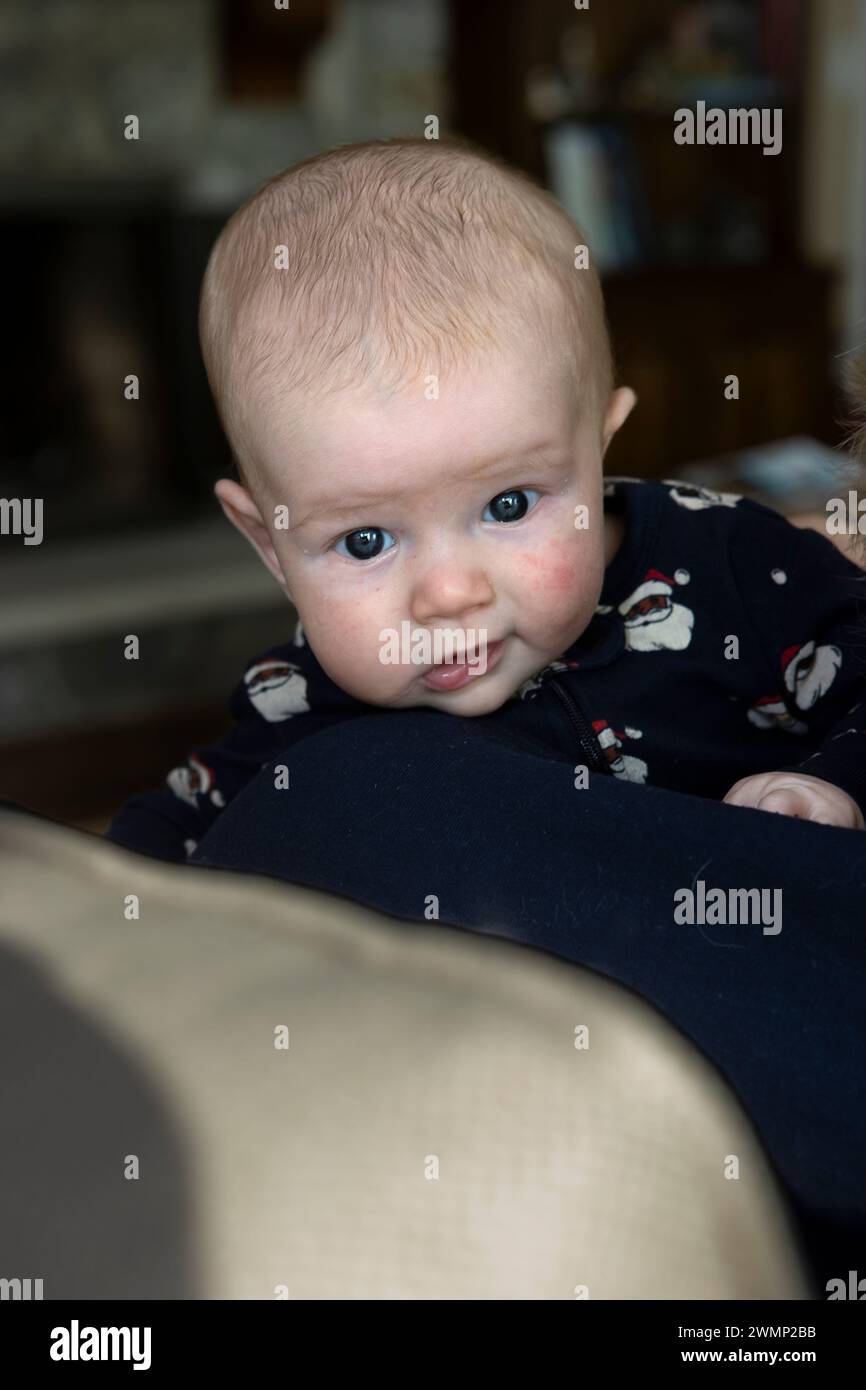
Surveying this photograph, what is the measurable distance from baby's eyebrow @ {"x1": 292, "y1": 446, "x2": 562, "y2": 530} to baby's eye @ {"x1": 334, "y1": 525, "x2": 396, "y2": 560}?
0.02m

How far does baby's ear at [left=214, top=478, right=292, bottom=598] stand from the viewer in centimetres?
98

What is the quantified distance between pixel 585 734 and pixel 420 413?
8.6 inches

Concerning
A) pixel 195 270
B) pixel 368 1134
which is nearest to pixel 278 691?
pixel 368 1134

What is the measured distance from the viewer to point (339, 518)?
836 mm

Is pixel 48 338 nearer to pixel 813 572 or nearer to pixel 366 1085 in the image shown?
pixel 813 572

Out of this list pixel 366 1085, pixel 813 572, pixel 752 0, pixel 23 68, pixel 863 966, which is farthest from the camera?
pixel 752 0

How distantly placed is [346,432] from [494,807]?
37 cm

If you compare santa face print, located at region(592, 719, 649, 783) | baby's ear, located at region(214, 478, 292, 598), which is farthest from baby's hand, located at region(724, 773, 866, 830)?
baby's ear, located at region(214, 478, 292, 598)

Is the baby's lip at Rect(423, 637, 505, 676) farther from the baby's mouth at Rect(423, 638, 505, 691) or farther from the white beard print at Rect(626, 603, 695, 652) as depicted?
the white beard print at Rect(626, 603, 695, 652)

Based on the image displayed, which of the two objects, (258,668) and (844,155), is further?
(844,155)

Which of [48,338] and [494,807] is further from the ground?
[48,338]

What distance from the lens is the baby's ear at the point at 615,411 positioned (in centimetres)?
94

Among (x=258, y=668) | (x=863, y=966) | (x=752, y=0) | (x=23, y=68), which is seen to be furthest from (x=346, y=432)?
(x=752, y=0)

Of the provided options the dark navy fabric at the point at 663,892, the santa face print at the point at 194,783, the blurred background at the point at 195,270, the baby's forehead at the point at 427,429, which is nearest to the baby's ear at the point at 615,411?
the baby's forehead at the point at 427,429
